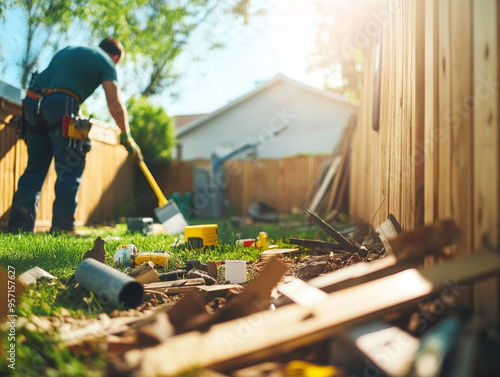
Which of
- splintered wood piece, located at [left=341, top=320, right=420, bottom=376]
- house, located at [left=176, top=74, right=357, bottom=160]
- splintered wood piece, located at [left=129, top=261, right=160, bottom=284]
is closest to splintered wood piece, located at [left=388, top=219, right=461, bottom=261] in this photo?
splintered wood piece, located at [left=341, top=320, right=420, bottom=376]

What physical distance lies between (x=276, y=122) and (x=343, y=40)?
5.39 metres

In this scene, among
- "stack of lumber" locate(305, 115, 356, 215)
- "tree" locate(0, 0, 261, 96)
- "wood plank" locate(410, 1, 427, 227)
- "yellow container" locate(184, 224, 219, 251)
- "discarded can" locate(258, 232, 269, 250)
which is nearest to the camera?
"wood plank" locate(410, 1, 427, 227)

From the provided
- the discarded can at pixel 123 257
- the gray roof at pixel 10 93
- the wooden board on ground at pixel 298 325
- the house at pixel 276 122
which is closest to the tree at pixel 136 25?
the gray roof at pixel 10 93

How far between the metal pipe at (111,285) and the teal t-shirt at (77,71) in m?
3.20

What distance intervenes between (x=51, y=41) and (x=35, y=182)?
602 cm

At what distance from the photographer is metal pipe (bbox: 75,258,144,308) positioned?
1.93 m

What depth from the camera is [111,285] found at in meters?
1.94

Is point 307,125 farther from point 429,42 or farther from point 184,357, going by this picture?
point 184,357

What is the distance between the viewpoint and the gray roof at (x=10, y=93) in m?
5.04

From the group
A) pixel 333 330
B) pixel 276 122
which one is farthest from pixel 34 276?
pixel 276 122

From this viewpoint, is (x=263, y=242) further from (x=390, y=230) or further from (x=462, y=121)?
(x=462, y=121)

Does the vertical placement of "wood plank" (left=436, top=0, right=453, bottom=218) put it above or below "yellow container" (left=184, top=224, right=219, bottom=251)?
above

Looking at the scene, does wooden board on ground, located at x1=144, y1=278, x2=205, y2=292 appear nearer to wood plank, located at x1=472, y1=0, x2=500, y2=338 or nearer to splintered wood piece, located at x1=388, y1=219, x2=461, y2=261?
splintered wood piece, located at x1=388, y1=219, x2=461, y2=261

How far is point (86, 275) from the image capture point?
6.90 feet
